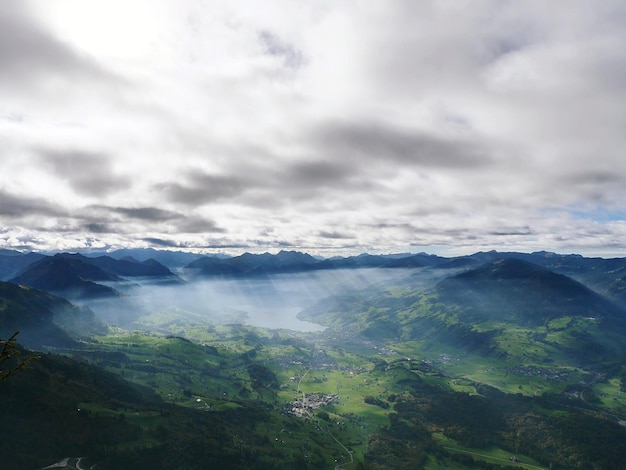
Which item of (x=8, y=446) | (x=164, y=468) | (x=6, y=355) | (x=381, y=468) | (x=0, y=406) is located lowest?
(x=381, y=468)

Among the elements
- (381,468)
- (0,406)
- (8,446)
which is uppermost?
(0,406)

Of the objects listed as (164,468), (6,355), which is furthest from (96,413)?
(6,355)

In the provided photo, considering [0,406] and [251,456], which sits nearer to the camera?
[0,406]

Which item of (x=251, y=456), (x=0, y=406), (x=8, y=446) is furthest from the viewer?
(x=251, y=456)

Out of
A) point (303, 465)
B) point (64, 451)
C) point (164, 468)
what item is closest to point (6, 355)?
point (164, 468)

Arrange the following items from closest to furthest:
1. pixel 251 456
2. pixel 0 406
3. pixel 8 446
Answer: pixel 8 446 → pixel 0 406 → pixel 251 456

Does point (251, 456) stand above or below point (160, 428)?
below

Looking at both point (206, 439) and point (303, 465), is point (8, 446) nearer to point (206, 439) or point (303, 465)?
point (206, 439)

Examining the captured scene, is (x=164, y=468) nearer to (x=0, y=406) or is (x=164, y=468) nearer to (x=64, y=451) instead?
(x=64, y=451)

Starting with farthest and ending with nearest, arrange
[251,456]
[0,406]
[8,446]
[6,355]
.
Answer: [251,456] → [0,406] → [8,446] → [6,355]
